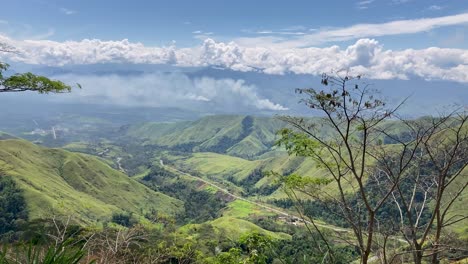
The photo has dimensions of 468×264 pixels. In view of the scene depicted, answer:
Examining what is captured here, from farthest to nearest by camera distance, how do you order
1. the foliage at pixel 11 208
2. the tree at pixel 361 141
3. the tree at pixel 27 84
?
the foliage at pixel 11 208 → the tree at pixel 27 84 → the tree at pixel 361 141

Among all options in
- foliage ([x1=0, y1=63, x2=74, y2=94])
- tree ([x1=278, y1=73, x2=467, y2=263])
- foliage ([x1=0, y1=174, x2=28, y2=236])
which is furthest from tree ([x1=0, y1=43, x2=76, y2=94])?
foliage ([x1=0, y1=174, x2=28, y2=236])

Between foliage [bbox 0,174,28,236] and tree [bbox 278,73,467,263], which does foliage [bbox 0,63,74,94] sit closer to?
tree [bbox 278,73,467,263]

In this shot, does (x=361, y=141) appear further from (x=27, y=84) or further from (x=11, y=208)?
(x=11, y=208)

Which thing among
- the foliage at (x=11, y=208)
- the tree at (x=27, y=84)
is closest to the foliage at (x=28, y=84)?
the tree at (x=27, y=84)

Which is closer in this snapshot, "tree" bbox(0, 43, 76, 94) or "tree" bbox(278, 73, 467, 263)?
"tree" bbox(278, 73, 467, 263)

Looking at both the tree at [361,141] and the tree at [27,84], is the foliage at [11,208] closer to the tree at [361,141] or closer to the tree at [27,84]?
the tree at [27,84]

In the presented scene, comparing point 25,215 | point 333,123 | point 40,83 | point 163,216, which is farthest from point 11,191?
point 333,123

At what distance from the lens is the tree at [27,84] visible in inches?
925

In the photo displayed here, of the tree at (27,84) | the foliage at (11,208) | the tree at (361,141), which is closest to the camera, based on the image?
the tree at (361,141)

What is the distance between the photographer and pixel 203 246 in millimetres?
111875

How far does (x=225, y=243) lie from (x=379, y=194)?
355 feet

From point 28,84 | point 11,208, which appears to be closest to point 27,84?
point 28,84

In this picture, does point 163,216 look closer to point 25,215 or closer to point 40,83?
point 40,83

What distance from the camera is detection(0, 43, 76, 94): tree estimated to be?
925 inches
